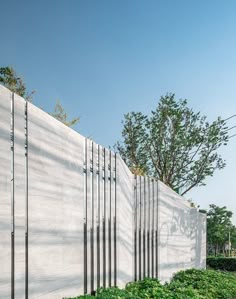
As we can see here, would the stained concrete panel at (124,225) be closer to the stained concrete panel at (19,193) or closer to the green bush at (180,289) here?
the green bush at (180,289)

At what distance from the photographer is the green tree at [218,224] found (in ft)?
140

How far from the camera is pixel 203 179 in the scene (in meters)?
22.5

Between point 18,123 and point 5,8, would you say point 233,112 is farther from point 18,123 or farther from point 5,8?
point 18,123

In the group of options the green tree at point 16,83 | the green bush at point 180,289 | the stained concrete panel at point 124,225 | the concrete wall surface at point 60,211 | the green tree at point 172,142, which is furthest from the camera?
the green tree at point 172,142

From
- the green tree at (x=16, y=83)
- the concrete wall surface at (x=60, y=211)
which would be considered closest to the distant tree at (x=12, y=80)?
the green tree at (x=16, y=83)

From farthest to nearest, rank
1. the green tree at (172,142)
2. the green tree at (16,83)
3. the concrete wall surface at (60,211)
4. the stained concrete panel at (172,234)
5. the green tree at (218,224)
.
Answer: the green tree at (218,224) → the green tree at (172,142) → the stained concrete panel at (172,234) → the green tree at (16,83) → the concrete wall surface at (60,211)

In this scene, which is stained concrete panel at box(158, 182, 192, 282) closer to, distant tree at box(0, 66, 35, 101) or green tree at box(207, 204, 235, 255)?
distant tree at box(0, 66, 35, 101)

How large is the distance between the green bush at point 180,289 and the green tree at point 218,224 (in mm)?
30633

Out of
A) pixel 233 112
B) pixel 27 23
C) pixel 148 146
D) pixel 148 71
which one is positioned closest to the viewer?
pixel 27 23

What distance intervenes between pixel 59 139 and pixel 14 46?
188 inches

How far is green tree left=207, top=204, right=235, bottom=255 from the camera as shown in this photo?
4259 cm

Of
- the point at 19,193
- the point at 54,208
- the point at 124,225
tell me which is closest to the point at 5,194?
the point at 19,193

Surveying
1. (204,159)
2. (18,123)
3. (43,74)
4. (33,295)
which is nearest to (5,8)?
(43,74)

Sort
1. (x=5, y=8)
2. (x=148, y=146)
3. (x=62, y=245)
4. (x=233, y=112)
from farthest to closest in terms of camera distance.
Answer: (x=148, y=146), (x=233, y=112), (x=5, y=8), (x=62, y=245)
